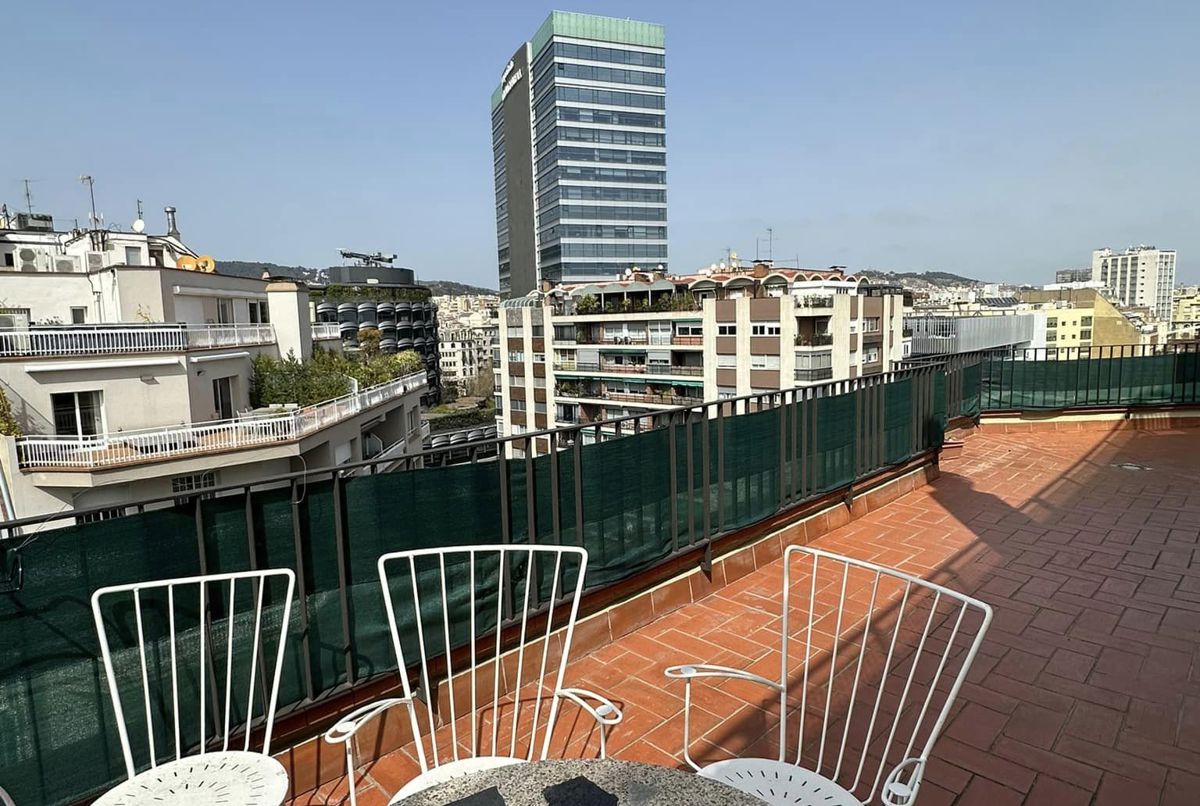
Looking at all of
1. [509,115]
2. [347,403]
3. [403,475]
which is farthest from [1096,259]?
[403,475]

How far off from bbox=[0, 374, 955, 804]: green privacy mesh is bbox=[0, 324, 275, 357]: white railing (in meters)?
18.1

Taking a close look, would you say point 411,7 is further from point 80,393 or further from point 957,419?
point 80,393

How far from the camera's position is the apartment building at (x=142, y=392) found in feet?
50.9

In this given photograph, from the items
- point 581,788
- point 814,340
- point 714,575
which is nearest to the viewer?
point 581,788

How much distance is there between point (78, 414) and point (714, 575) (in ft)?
64.5

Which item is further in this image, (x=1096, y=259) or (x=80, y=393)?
(x=1096, y=259)

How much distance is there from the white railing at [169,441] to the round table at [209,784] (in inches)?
638

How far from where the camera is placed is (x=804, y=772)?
5.17ft

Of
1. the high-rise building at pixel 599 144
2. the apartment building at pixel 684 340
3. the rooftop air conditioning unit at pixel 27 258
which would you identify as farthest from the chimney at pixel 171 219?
the high-rise building at pixel 599 144

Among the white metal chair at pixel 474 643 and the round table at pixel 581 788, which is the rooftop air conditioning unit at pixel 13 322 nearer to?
the white metal chair at pixel 474 643

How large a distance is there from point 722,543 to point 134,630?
3043 mm

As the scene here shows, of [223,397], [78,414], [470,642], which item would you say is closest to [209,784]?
[470,642]

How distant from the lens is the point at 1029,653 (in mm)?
3088

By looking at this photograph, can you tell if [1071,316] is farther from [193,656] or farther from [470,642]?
[193,656]
